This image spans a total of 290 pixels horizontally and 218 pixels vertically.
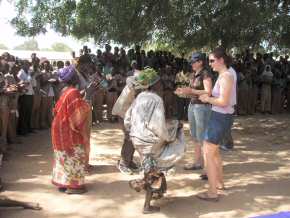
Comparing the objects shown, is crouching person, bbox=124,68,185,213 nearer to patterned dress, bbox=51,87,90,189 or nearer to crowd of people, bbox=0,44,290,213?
crowd of people, bbox=0,44,290,213

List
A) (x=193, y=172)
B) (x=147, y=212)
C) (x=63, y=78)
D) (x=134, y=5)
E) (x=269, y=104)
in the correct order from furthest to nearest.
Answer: (x=269, y=104), (x=134, y=5), (x=193, y=172), (x=63, y=78), (x=147, y=212)

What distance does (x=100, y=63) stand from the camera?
48.2 ft

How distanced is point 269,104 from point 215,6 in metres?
5.50

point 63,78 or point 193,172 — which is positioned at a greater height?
point 63,78

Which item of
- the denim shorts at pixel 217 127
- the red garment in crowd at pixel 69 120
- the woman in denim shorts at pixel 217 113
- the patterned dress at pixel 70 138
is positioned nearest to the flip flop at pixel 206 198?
the woman in denim shorts at pixel 217 113

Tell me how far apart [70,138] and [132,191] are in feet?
3.51

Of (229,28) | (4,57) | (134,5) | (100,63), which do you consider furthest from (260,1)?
(4,57)

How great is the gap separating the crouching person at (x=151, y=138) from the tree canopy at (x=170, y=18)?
5480 millimetres

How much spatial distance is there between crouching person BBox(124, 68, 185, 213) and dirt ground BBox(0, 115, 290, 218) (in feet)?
1.09

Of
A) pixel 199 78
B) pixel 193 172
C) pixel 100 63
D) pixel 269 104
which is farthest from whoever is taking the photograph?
pixel 269 104

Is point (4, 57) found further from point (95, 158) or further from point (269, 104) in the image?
point (269, 104)

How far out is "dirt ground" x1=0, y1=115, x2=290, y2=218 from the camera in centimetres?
609

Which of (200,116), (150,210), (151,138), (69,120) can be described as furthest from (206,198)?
(69,120)

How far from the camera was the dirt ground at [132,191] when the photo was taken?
240 inches
